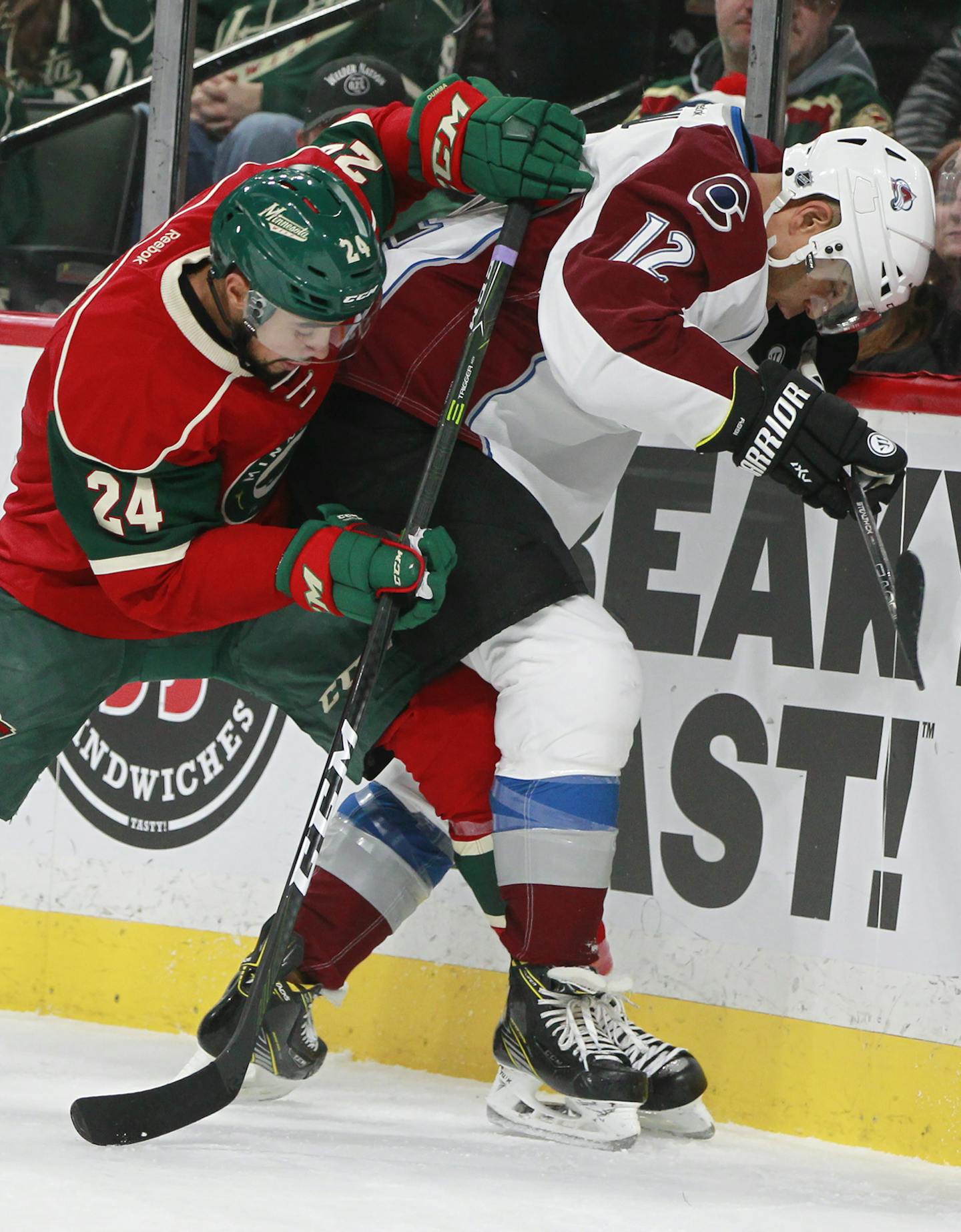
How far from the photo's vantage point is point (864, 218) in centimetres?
198

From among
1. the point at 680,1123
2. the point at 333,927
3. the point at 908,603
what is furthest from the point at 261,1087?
the point at 908,603

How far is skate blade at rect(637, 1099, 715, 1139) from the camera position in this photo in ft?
7.09

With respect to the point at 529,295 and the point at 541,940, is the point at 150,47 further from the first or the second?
the point at 541,940

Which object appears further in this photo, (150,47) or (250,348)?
(150,47)

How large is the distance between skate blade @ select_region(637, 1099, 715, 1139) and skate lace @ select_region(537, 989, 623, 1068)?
0.20 m

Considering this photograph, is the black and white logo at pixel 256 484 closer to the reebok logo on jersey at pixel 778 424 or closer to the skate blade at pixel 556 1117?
the reebok logo on jersey at pixel 778 424

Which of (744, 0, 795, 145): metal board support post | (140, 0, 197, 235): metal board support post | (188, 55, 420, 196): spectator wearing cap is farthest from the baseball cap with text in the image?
(744, 0, 795, 145): metal board support post

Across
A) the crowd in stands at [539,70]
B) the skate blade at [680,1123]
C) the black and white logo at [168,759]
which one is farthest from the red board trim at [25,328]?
the skate blade at [680,1123]

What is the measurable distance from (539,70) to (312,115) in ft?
1.62

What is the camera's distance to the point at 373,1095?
2379 millimetres

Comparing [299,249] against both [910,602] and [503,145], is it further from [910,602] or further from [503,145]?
[910,602]

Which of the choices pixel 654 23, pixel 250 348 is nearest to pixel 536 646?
pixel 250 348

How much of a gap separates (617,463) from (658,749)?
19.1 inches

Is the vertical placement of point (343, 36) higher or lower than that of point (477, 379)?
higher
